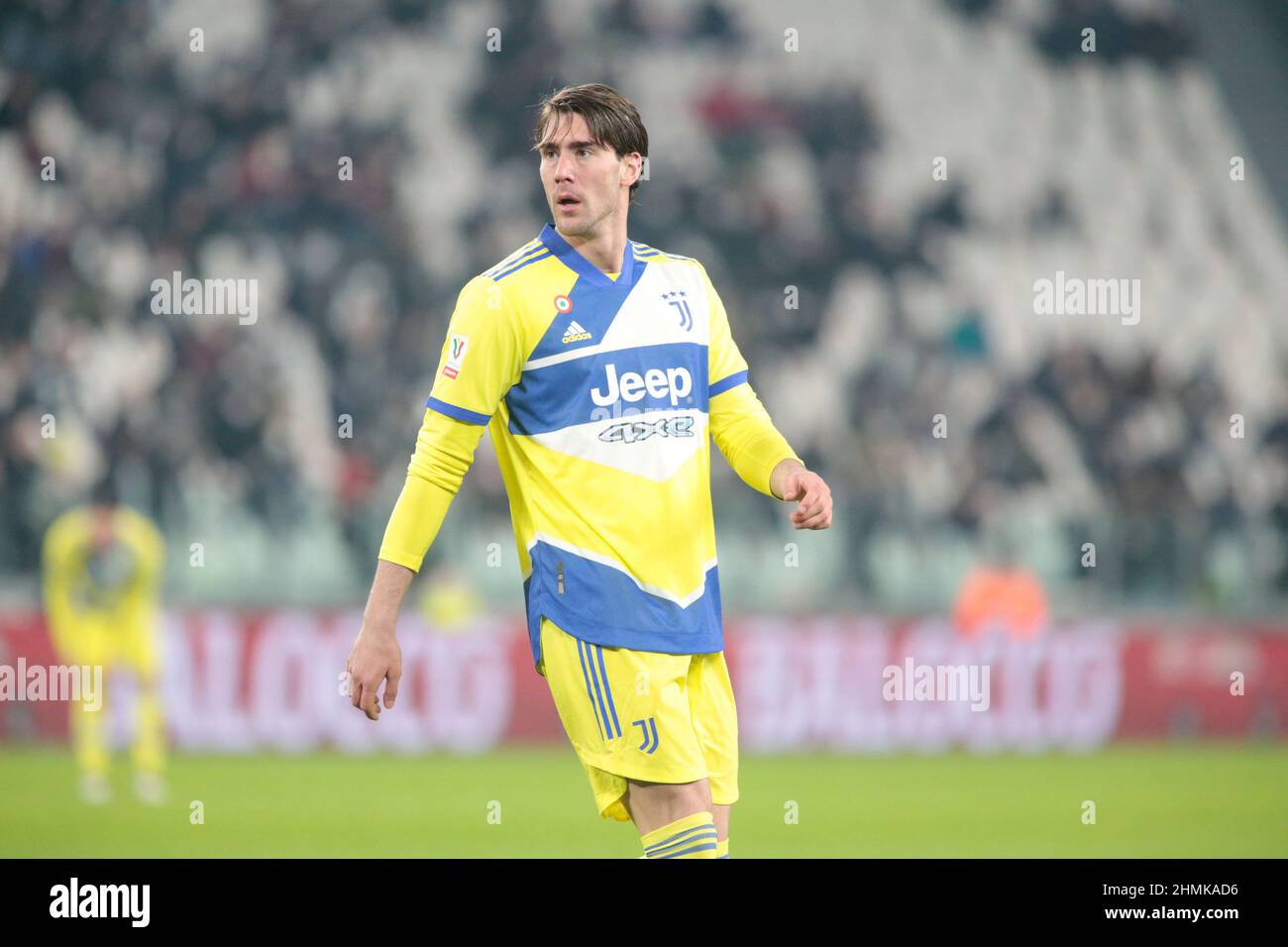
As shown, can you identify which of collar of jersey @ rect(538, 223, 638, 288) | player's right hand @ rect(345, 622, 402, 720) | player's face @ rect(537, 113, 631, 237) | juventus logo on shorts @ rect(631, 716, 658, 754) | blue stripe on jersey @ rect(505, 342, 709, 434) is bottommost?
juventus logo on shorts @ rect(631, 716, 658, 754)

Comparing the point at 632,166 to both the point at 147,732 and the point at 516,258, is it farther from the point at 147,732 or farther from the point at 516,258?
the point at 147,732

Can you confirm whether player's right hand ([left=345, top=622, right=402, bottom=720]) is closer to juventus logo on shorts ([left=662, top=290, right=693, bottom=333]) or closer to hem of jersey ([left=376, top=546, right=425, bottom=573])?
hem of jersey ([left=376, top=546, right=425, bottom=573])

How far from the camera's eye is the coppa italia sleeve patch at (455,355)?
431cm

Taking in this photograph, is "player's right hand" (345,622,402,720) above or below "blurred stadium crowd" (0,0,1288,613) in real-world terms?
below

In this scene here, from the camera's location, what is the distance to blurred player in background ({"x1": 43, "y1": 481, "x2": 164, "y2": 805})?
10984mm

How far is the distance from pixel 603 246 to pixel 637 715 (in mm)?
1238

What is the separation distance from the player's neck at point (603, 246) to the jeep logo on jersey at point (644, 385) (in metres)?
0.31

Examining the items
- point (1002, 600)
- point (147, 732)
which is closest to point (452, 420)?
point (147, 732)

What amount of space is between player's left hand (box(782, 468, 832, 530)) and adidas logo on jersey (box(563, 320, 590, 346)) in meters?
0.64

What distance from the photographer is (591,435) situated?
4.41m

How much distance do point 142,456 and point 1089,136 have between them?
Result: 1130 cm

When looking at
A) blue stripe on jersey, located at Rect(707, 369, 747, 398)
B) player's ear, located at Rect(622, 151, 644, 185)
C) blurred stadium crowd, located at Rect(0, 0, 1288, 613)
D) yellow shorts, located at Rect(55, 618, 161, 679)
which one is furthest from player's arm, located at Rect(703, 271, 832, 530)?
blurred stadium crowd, located at Rect(0, 0, 1288, 613)

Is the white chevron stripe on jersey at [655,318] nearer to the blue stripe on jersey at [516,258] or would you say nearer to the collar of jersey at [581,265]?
the collar of jersey at [581,265]

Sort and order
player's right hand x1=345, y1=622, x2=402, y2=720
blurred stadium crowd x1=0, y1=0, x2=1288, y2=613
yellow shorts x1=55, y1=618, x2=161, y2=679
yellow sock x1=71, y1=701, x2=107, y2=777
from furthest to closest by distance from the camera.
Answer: blurred stadium crowd x1=0, y1=0, x2=1288, y2=613, yellow shorts x1=55, y1=618, x2=161, y2=679, yellow sock x1=71, y1=701, x2=107, y2=777, player's right hand x1=345, y1=622, x2=402, y2=720
